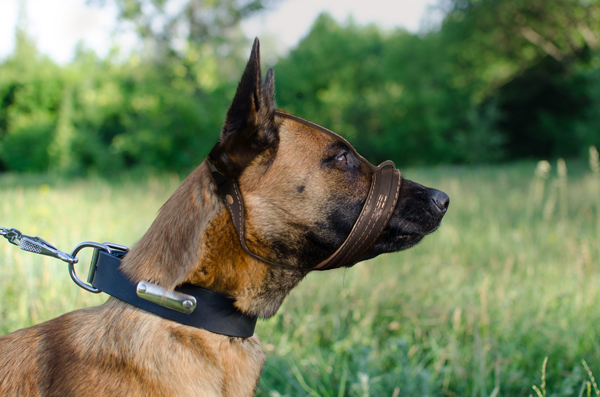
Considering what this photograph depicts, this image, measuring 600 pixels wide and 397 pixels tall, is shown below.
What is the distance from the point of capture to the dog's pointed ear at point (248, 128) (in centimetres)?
149

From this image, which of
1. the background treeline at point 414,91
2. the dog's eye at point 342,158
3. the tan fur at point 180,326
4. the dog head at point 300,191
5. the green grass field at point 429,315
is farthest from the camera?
the background treeline at point 414,91

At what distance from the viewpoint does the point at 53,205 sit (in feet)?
22.2

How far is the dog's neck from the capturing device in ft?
5.08

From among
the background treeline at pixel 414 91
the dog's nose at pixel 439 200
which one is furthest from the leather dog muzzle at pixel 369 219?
the background treeline at pixel 414 91

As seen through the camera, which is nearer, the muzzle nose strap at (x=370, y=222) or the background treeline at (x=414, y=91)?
the muzzle nose strap at (x=370, y=222)

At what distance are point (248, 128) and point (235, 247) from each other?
1.48 feet

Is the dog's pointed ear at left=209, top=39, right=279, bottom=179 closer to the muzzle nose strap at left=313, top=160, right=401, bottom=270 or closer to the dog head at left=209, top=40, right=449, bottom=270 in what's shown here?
the dog head at left=209, top=40, right=449, bottom=270

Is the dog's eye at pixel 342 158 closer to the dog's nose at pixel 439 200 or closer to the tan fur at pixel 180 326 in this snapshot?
the tan fur at pixel 180 326

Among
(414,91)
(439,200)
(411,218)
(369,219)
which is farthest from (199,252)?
(414,91)

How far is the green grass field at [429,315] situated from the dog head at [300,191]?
1.21ft

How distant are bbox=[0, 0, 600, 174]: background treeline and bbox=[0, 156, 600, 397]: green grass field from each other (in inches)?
554

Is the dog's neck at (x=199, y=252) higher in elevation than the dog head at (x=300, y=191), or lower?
lower

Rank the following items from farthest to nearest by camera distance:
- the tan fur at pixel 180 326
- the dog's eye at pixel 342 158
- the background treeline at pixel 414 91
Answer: the background treeline at pixel 414 91 → the dog's eye at pixel 342 158 → the tan fur at pixel 180 326

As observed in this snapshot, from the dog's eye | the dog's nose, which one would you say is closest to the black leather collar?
the dog's eye
